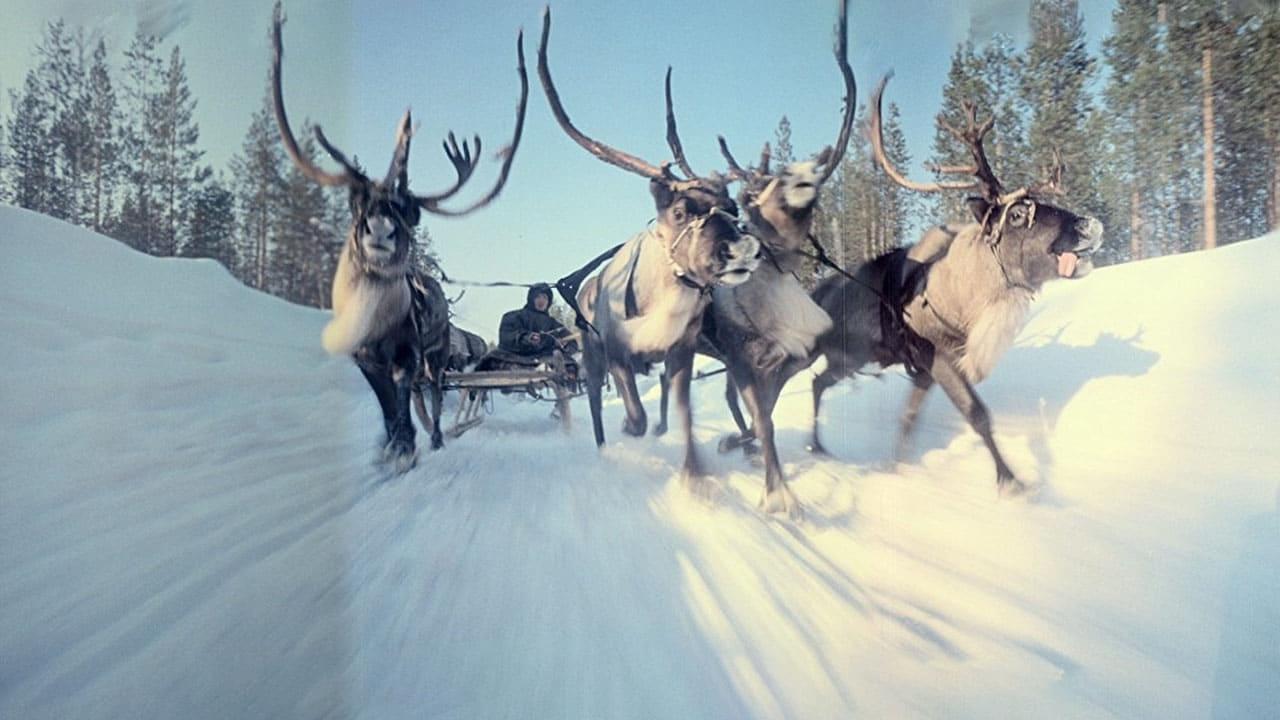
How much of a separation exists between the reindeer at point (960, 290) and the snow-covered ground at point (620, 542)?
0.21 ft

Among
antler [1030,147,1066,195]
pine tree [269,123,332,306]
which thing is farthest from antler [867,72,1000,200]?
pine tree [269,123,332,306]

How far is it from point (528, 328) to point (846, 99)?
1662mm

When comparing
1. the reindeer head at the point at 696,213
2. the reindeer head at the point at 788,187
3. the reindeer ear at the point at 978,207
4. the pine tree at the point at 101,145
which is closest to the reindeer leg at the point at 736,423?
the reindeer head at the point at 696,213

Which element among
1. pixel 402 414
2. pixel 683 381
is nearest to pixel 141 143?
pixel 402 414

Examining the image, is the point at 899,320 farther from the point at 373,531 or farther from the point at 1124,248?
the point at 373,531

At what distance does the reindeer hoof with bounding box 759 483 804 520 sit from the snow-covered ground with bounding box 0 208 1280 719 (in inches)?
1.6

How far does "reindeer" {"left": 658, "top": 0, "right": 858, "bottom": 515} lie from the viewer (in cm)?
186

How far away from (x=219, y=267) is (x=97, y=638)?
902mm

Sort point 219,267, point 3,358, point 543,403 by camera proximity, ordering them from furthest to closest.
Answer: point 543,403
point 219,267
point 3,358

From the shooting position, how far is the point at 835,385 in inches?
75.7

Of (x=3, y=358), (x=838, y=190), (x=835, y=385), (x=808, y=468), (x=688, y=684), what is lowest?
(x=688, y=684)

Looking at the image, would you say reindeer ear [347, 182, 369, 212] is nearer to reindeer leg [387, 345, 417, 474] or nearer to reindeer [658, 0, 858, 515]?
reindeer leg [387, 345, 417, 474]

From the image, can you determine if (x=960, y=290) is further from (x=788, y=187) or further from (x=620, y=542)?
(x=620, y=542)

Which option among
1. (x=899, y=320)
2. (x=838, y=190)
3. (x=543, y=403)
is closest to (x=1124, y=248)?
(x=899, y=320)
